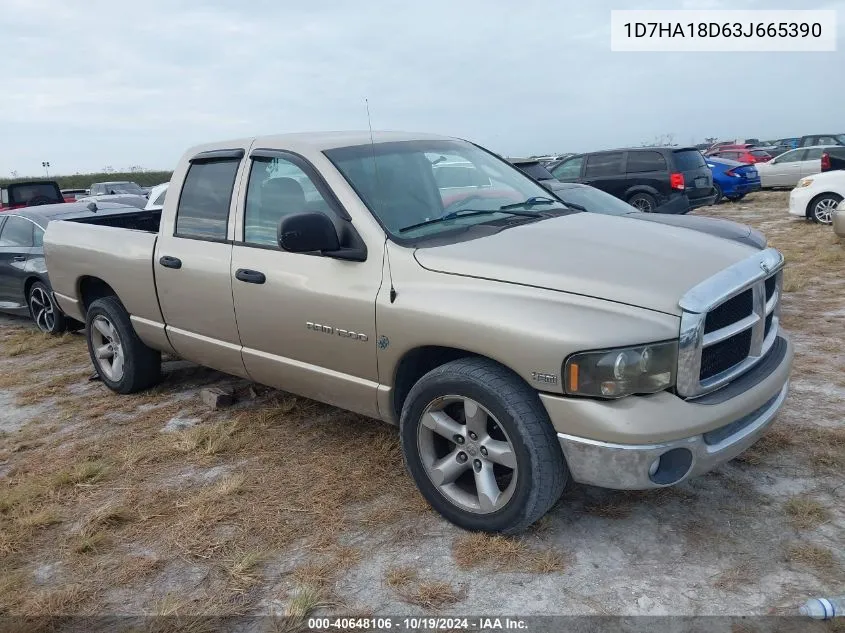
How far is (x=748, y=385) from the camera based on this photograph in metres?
3.05

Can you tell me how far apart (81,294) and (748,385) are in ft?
16.4

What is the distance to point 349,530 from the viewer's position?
132 inches

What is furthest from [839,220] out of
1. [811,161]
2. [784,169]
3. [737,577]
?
[784,169]

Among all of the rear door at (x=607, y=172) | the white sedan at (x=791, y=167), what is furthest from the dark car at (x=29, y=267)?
the white sedan at (x=791, y=167)

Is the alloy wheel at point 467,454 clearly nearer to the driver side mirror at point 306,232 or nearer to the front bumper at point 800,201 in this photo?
the driver side mirror at point 306,232

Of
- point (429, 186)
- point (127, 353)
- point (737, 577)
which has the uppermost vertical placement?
point (429, 186)

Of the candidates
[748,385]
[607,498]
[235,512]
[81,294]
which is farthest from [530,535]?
[81,294]

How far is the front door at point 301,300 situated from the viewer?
3.50 m

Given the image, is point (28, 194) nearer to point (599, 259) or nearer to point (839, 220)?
point (839, 220)

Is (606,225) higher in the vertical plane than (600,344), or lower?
higher

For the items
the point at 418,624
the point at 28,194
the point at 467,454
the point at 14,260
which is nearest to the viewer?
the point at 418,624

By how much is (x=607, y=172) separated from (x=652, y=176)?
981mm

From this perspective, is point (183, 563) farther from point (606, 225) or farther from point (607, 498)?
point (606, 225)

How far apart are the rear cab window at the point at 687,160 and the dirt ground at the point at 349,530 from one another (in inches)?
390
